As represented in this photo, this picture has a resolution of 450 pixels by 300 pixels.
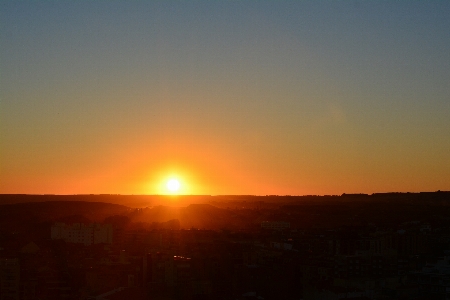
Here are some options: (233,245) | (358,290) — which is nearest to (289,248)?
(233,245)

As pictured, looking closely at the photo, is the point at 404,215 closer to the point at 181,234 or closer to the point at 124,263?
the point at 181,234

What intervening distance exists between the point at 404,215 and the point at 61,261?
43.9 meters

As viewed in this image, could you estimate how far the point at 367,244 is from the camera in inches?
1081

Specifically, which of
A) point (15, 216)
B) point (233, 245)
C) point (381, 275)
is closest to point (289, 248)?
point (233, 245)

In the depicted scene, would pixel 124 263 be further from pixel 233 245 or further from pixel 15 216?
pixel 15 216

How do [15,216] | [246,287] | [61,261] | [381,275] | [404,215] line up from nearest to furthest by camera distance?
[246,287]
[381,275]
[61,261]
[15,216]
[404,215]

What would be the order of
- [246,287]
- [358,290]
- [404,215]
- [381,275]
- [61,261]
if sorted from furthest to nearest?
[404,215] < [61,261] < [381,275] < [246,287] < [358,290]

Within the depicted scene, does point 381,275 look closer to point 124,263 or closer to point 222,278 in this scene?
point 222,278

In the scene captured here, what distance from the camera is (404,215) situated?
197ft

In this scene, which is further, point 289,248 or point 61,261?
point 289,248

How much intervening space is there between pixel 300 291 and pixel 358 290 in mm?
1711

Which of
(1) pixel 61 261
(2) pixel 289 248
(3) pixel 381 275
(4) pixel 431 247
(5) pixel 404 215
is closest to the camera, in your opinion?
(3) pixel 381 275

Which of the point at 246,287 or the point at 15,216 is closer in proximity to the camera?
the point at 246,287

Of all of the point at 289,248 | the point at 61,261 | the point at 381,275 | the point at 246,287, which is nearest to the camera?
the point at 246,287
